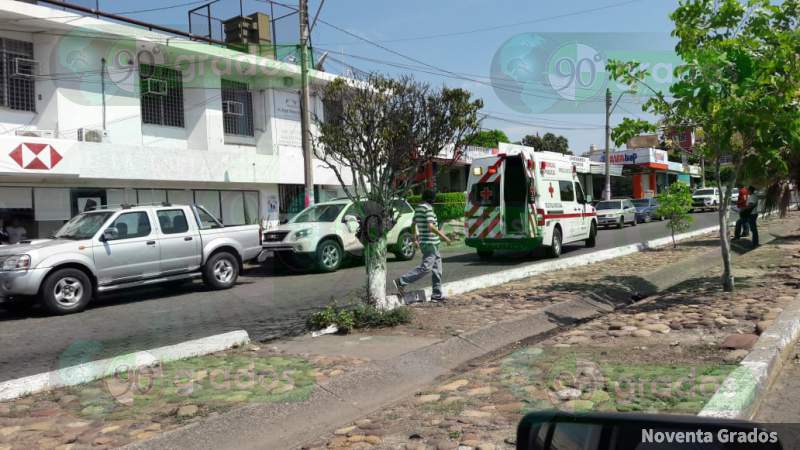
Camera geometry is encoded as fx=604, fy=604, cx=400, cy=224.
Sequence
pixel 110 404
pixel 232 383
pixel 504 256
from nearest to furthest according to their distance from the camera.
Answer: pixel 110 404 → pixel 232 383 → pixel 504 256

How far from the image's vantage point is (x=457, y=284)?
9641 mm

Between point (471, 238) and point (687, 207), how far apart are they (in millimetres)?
6560

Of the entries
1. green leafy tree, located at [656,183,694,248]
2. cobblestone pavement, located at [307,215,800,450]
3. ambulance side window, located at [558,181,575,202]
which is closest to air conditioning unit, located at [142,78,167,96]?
ambulance side window, located at [558,181,575,202]

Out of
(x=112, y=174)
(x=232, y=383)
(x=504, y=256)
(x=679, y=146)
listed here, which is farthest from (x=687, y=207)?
(x=112, y=174)

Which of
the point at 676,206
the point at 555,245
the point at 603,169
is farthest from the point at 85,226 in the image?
the point at 603,169

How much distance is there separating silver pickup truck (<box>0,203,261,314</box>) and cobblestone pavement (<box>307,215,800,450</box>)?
23.2ft

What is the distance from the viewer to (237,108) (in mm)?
22297

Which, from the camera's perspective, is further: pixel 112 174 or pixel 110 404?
pixel 112 174

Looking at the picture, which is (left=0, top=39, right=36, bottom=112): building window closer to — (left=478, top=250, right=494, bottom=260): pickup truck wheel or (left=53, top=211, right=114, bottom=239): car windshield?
(left=53, top=211, right=114, bottom=239): car windshield

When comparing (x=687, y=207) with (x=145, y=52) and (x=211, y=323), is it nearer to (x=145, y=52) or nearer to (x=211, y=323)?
(x=211, y=323)

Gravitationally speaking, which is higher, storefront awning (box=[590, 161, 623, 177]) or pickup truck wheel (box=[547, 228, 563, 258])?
storefront awning (box=[590, 161, 623, 177])

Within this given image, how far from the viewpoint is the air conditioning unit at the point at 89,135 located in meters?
17.0

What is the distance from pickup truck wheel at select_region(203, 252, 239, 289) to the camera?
1178 cm

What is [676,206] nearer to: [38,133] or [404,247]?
[404,247]
